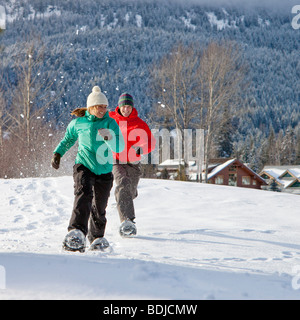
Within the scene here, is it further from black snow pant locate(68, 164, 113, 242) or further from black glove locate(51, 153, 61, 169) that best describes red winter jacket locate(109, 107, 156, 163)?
black glove locate(51, 153, 61, 169)

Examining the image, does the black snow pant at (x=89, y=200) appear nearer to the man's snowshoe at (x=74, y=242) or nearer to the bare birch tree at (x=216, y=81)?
the man's snowshoe at (x=74, y=242)

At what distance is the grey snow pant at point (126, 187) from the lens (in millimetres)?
4426

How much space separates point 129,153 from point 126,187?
441 mm

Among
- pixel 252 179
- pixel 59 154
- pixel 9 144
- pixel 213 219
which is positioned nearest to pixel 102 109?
pixel 59 154

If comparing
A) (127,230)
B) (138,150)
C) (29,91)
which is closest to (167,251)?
(127,230)

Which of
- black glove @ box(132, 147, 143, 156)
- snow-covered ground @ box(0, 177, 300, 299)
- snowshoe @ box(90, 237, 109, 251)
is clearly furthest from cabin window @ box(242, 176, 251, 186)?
snowshoe @ box(90, 237, 109, 251)

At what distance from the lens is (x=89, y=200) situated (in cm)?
340

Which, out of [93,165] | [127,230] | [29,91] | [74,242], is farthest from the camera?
[29,91]

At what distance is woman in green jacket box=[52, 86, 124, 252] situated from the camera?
11.1ft

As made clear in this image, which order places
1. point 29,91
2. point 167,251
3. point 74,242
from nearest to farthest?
point 74,242
point 167,251
point 29,91

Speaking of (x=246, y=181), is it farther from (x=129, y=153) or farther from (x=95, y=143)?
(x=95, y=143)

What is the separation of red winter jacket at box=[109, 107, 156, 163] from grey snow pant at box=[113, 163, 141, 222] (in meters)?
0.12

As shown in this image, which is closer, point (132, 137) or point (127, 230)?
point (127, 230)

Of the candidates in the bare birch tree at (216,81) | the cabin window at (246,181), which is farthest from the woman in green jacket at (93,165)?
the cabin window at (246,181)
